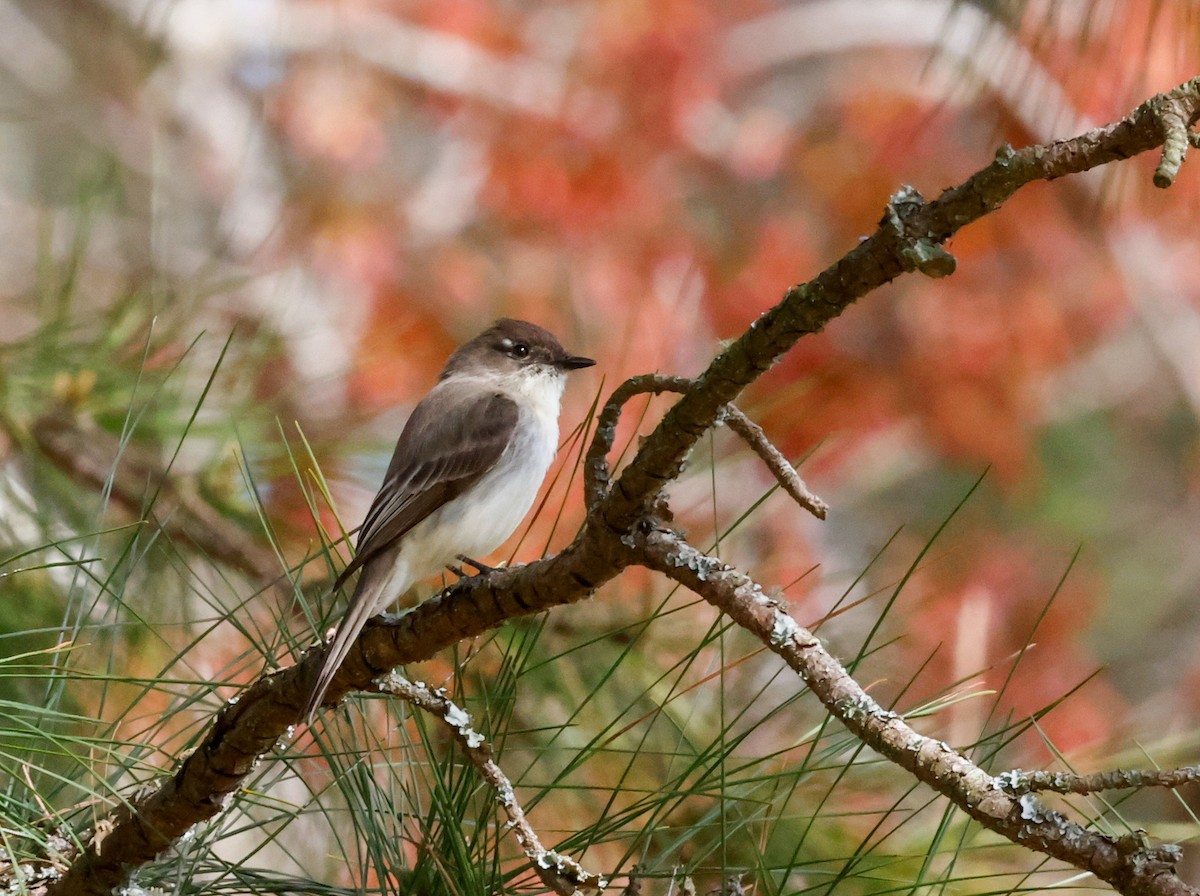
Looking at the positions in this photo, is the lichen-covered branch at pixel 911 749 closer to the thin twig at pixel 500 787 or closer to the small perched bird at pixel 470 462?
the thin twig at pixel 500 787

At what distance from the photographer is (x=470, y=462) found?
2650 mm

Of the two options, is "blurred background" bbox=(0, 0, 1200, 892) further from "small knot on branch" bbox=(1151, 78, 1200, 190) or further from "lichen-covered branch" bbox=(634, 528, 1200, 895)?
"small knot on branch" bbox=(1151, 78, 1200, 190)

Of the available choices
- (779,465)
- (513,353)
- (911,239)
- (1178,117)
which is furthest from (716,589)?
(513,353)

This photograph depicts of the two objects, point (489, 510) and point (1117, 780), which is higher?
point (489, 510)

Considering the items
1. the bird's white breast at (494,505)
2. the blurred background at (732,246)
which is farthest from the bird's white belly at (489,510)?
the blurred background at (732,246)

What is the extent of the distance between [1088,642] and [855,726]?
23.3 ft

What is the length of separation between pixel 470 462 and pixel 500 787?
1.36 metres

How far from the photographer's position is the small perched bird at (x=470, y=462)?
232cm

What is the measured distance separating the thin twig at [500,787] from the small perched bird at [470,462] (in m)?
0.55

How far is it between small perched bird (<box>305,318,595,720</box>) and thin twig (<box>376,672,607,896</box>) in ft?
1.80

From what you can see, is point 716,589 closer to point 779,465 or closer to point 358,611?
point 779,465

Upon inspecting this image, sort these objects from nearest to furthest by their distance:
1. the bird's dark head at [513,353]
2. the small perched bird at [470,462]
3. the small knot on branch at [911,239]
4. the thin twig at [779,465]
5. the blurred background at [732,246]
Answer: the small knot on branch at [911,239] < the thin twig at [779,465] < the small perched bird at [470,462] < the bird's dark head at [513,353] < the blurred background at [732,246]

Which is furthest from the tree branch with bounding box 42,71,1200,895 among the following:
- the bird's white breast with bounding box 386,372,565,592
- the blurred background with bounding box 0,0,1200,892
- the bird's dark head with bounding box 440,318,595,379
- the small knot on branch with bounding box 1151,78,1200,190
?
the blurred background with bounding box 0,0,1200,892

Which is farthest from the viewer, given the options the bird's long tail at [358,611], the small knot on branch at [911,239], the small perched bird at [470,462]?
the small perched bird at [470,462]
